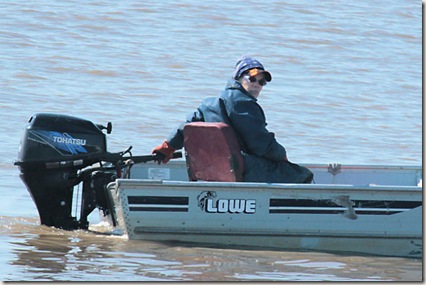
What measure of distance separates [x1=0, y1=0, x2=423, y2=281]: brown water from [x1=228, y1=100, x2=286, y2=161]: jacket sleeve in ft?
2.38

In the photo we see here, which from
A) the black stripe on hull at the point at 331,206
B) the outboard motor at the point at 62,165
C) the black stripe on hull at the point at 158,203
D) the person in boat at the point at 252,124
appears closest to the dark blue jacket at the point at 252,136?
the person in boat at the point at 252,124

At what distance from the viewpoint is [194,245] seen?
813 centimetres

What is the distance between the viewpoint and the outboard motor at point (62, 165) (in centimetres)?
837

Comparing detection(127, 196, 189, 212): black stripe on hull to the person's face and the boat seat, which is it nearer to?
the boat seat

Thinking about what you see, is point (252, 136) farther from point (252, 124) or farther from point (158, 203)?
point (158, 203)

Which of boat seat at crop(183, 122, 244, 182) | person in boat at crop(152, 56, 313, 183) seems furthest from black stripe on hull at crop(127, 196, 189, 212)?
person in boat at crop(152, 56, 313, 183)

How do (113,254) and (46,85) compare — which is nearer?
(113,254)

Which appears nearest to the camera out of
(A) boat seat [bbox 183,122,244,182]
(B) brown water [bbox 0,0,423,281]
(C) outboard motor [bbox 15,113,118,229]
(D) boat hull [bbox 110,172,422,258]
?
(B) brown water [bbox 0,0,423,281]

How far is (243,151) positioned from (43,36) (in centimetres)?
1149

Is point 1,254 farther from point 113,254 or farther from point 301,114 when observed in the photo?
point 301,114

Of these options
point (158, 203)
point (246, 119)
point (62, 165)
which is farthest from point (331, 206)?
point (62, 165)

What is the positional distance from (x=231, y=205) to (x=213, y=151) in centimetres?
42

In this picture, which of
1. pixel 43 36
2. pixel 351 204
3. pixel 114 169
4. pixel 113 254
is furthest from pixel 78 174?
pixel 43 36

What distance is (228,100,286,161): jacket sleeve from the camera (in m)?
8.08
